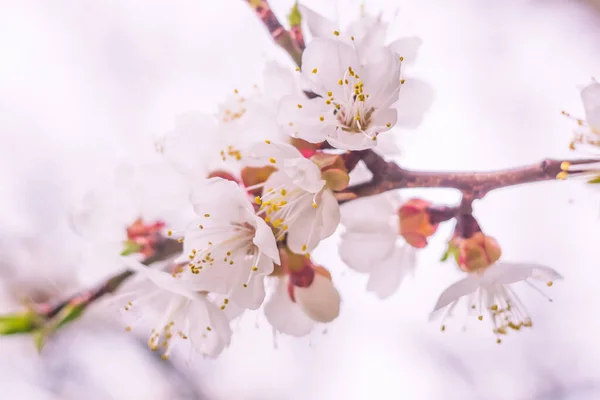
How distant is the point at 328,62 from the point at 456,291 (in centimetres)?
25

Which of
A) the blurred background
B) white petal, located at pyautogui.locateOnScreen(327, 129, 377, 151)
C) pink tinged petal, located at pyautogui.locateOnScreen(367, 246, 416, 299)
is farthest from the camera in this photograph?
the blurred background

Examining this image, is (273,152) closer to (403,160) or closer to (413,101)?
(413,101)

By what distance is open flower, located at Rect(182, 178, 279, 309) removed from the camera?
17.9 inches

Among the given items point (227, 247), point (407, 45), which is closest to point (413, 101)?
point (407, 45)

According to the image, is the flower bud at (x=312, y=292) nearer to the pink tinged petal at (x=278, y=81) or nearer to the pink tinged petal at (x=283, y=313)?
the pink tinged petal at (x=283, y=313)

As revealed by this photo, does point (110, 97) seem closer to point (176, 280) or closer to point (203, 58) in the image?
point (203, 58)

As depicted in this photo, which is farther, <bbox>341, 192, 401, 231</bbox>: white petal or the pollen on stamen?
<bbox>341, 192, 401, 231</bbox>: white petal

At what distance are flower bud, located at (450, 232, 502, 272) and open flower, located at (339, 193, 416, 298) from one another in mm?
92

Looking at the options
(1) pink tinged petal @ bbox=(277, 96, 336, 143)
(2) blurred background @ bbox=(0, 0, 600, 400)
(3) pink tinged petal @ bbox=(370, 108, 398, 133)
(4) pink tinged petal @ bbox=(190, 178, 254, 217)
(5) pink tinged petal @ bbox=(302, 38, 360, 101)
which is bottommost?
(2) blurred background @ bbox=(0, 0, 600, 400)

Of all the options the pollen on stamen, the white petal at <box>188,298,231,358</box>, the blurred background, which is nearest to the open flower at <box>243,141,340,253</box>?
the white petal at <box>188,298,231,358</box>

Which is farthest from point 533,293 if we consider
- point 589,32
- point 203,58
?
point 203,58

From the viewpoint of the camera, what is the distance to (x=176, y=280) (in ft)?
1.54

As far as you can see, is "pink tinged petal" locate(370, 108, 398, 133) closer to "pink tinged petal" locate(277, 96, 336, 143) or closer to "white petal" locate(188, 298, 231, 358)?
"pink tinged petal" locate(277, 96, 336, 143)

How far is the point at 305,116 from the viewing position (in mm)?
474
